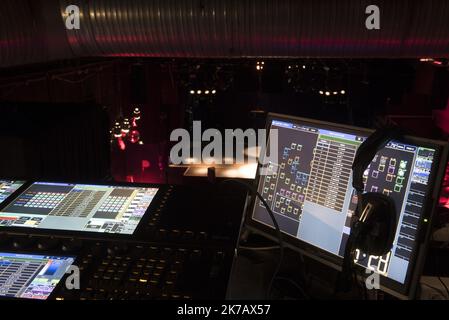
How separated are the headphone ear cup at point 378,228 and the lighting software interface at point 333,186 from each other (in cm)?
9

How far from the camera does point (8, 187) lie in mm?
1193

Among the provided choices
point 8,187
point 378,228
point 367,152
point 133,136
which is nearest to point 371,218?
point 378,228

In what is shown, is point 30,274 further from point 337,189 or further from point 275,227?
point 337,189

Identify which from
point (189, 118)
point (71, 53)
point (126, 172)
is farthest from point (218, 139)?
point (71, 53)

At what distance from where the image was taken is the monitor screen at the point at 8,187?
116 cm

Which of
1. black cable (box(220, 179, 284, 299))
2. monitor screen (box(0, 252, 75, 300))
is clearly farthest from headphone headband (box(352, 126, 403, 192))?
monitor screen (box(0, 252, 75, 300))

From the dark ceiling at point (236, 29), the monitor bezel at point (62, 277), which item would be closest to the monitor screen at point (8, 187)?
the monitor bezel at point (62, 277)

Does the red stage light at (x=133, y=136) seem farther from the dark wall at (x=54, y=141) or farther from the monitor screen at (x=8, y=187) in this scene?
the monitor screen at (x=8, y=187)

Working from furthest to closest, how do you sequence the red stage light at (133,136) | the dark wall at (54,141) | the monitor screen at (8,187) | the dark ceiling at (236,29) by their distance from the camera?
the red stage light at (133,136) → the dark ceiling at (236,29) → the dark wall at (54,141) → the monitor screen at (8,187)

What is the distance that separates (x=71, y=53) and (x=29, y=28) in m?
0.28

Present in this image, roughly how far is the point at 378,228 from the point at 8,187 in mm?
1099

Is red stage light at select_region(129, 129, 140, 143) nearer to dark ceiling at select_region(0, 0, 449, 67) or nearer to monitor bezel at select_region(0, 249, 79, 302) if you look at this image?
dark ceiling at select_region(0, 0, 449, 67)

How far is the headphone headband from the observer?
85 centimetres

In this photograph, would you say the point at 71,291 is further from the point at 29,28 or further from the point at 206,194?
the point at 29,28
